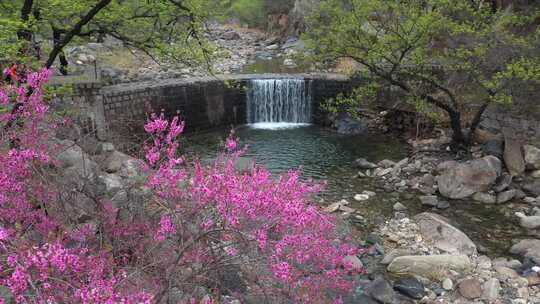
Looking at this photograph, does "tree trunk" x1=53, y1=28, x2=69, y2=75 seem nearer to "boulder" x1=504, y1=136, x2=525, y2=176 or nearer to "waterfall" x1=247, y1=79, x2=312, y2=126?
"waterfall" x1=247, y1=79, x2=312, y2=126

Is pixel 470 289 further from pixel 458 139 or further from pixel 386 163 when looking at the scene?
pixel 458 139

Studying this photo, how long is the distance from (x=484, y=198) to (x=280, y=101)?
35.4ft

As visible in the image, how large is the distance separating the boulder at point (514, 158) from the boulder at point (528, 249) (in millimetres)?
4006

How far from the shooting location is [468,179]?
12.0m

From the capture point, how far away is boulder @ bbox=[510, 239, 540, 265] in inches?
336

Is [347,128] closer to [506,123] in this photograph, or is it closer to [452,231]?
[506,123]

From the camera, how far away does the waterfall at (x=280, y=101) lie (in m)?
20.4

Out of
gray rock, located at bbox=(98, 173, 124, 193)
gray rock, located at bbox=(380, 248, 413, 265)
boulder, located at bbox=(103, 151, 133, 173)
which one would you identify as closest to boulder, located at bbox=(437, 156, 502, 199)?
gray rock, located at bbox=(380, 248, 413, 265)

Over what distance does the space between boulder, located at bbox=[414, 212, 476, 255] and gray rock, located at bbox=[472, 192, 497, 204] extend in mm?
2438

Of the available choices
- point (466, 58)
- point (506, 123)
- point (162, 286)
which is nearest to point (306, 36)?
point (466, 58)

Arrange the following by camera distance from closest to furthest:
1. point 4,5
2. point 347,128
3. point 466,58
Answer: point 4,5 < point 466,58 < point 347,128

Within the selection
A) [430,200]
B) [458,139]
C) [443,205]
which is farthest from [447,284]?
[458,139]

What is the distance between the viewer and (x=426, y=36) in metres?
12.8

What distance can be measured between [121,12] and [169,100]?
9315 mm
